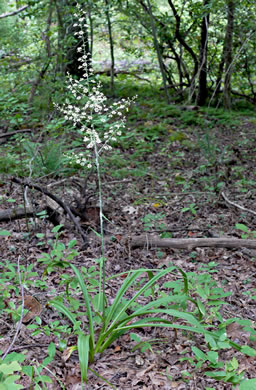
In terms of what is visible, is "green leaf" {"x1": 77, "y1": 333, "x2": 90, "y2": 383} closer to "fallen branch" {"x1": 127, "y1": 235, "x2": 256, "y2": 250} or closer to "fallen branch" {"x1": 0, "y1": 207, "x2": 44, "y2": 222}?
"fallen branch" {"x1": 127, "y1": 235, "x2": 256, "y2": 250}

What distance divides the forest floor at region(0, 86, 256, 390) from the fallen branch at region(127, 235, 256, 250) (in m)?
0.07

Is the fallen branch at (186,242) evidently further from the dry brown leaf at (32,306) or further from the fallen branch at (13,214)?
the dry brown leaf at (32,306)

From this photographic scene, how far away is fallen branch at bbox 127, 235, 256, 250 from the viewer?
3756mm

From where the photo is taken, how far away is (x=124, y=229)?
14.1 ft

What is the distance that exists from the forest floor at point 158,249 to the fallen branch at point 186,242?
0.24ft

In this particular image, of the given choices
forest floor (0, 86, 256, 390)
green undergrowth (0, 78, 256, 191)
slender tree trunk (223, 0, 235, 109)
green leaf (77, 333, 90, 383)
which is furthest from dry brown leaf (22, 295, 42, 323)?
slender tree trunk (223, 0, 235, 109)

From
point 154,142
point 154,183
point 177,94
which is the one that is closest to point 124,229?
point 154,183

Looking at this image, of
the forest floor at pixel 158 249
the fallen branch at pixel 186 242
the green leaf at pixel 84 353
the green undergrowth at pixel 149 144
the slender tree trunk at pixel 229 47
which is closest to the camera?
the green leaf at pixel 84 353

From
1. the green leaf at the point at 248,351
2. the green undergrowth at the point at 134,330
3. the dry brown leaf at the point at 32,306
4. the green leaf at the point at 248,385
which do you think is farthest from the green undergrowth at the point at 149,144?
the green leaf at the point at 248,385

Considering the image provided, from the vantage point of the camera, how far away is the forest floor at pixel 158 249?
91.1 inches

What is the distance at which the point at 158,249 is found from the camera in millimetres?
3895

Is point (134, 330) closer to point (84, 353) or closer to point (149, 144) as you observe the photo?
point (84, 353)

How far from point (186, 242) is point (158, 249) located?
310mm

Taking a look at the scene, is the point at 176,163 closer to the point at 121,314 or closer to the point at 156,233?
the point at 156,233
